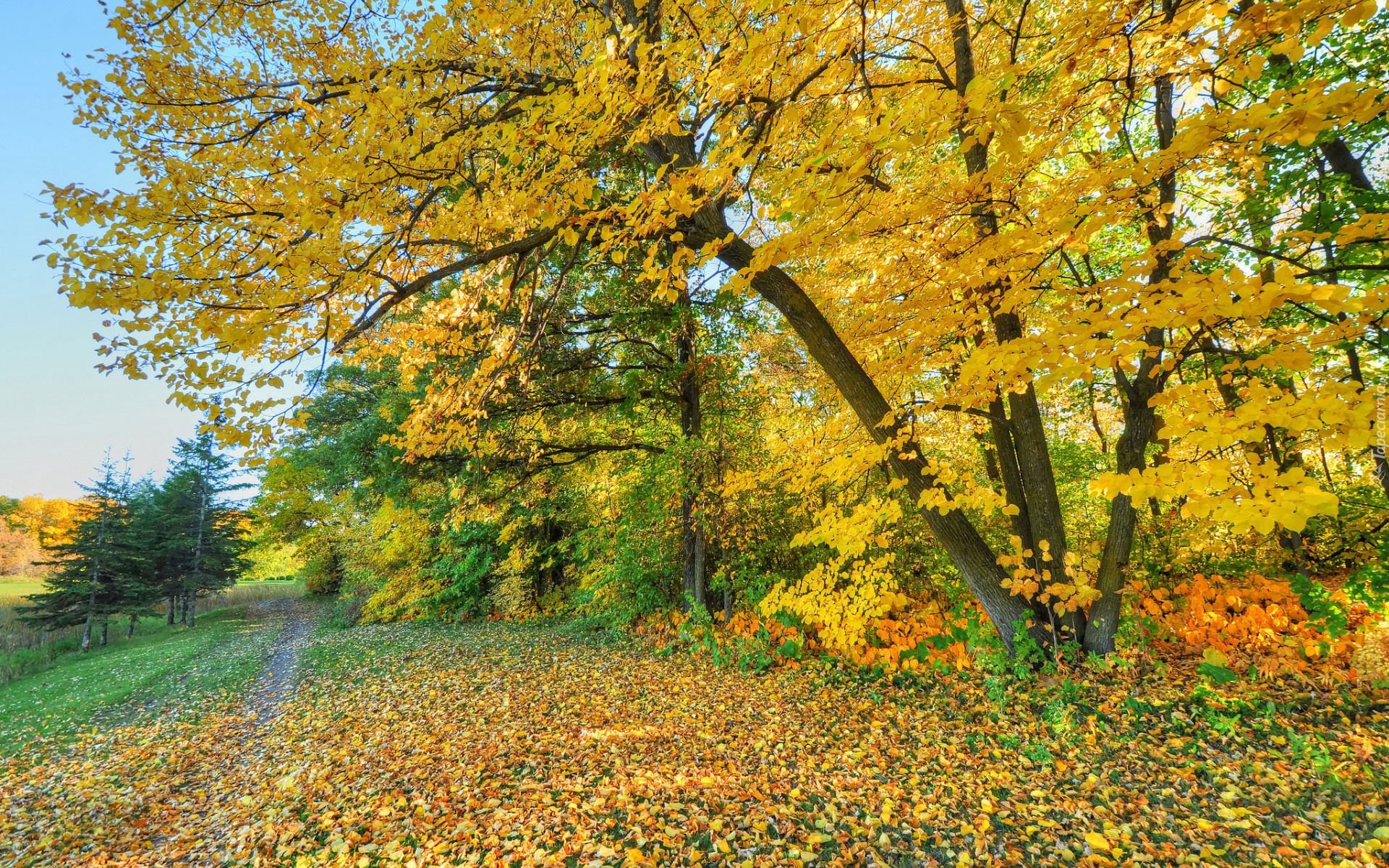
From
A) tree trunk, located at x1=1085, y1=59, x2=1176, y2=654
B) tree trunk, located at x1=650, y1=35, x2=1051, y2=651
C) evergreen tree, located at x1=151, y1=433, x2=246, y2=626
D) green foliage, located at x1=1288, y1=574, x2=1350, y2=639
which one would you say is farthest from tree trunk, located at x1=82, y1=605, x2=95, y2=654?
green foliage, located at x1=1288, y1=574, x2=1350, y2=639

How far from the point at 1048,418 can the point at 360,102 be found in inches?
452

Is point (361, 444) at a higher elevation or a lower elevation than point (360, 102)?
lower

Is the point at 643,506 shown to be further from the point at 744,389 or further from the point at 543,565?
the point at 543,565

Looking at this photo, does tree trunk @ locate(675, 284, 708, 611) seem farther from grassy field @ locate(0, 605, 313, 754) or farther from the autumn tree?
grassy field @ locate(0, 605, 313, 754)

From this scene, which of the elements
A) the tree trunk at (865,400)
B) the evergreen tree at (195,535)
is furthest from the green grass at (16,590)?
the tree trunk at (865,400)

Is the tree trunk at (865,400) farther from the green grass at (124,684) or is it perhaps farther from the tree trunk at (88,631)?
the tree trunk at (88,631)

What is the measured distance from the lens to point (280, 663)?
10.5 metres

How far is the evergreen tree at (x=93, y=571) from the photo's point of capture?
1711 centimetres

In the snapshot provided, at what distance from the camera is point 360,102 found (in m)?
3.76

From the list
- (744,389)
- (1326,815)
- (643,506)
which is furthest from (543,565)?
(1326,815)

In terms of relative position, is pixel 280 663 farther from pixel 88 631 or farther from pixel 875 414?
pixel 88 631

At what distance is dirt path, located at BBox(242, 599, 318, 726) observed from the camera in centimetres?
720

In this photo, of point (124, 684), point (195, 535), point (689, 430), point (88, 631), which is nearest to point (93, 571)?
point (88, 631)

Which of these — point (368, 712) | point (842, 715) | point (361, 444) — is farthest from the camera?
point (361, 444)
